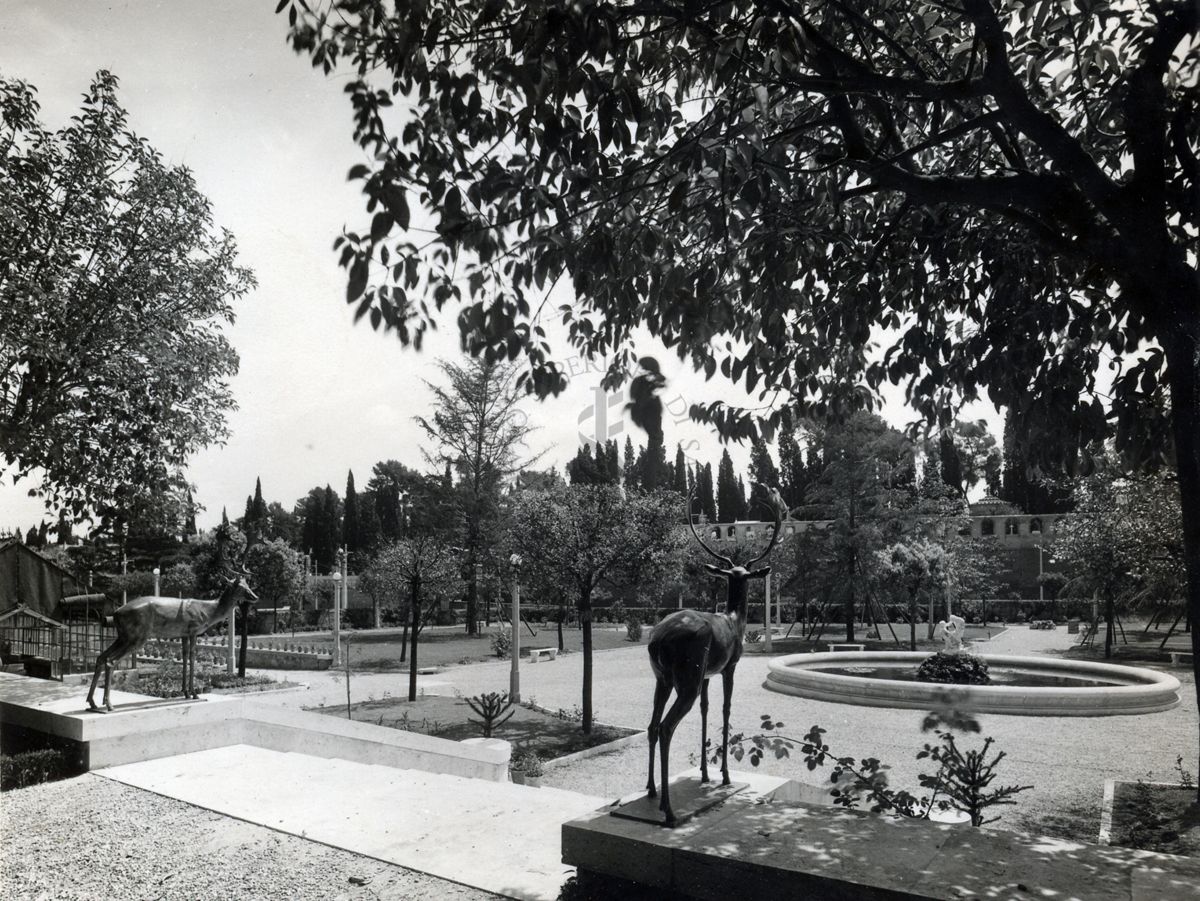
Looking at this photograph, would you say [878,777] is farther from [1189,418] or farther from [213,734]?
[213,734]

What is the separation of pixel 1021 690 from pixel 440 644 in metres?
23.2

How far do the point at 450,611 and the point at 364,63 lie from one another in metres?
43.4

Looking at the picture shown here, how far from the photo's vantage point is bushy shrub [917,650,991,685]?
55.7 feet

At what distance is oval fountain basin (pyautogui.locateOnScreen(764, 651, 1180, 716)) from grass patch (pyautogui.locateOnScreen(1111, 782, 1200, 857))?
628 cm

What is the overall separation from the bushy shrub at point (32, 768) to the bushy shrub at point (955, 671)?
15.3 meters

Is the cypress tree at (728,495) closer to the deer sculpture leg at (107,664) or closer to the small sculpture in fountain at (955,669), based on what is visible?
the small sculpture in fountain at (955,669)

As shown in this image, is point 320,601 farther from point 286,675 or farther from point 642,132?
point 642,132

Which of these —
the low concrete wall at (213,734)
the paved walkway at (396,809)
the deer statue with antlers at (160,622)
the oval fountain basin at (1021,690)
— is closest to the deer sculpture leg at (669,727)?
the paved walkway at (396,809)

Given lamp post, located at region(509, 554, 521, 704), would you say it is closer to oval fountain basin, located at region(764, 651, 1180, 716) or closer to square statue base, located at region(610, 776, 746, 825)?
oval fountain basin, located at region(764, 651, 1180, 716)

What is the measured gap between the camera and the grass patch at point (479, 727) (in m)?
12.6

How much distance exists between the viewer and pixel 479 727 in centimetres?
1380

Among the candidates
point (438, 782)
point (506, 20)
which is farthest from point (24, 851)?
point (506, 20)

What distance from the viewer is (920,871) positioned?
3340 mm

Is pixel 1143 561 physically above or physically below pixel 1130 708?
above
